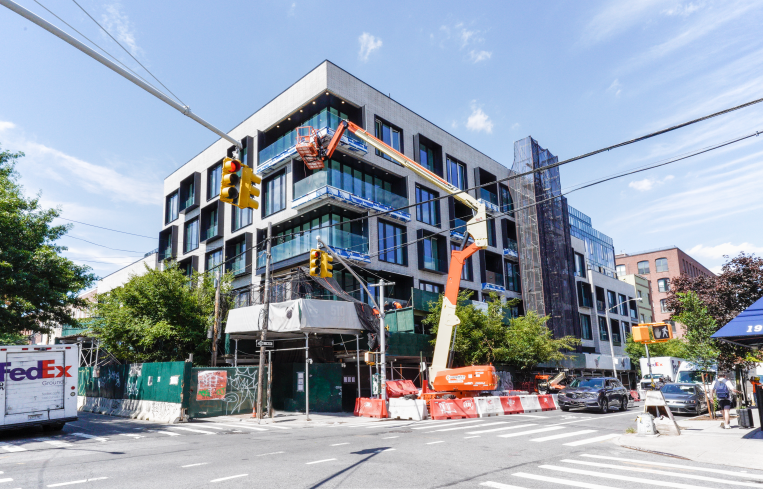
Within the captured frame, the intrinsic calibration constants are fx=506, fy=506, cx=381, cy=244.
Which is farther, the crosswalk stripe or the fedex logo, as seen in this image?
the fedex logo

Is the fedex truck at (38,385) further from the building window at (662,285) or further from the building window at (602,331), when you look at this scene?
the building window at (662,285)

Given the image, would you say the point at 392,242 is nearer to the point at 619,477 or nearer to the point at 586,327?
the point at 619,477

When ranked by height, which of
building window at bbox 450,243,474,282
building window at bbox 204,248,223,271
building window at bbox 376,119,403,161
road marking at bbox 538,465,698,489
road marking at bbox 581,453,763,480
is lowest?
A: road marking at bbox 581,453,763,480

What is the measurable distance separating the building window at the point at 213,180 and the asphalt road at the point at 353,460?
26952 mm

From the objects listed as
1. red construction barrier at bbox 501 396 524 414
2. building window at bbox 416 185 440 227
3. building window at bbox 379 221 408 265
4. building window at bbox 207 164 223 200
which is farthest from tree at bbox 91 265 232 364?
red construction barrier at bbox 501 396 524 414

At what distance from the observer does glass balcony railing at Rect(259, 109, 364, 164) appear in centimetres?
3125

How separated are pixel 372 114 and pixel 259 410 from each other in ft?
69.0

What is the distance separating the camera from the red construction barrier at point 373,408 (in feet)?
71.5

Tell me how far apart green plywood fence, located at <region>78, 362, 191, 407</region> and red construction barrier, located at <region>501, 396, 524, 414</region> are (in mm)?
14135

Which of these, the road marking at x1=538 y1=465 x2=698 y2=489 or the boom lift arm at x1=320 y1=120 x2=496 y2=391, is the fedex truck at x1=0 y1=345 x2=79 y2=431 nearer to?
the boom lift arm at x1=320 y1=120 x2=496 y2=391

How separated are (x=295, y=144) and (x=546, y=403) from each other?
21101mm

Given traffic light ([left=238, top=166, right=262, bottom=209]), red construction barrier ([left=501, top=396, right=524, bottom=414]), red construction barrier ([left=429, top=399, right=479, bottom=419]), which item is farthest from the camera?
red construction barrier ([left=501, top=396, right=524, bottom=414])

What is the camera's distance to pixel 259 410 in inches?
810

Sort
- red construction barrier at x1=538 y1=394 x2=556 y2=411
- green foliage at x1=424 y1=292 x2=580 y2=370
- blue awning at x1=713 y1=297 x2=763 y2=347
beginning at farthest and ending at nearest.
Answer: green foliage at x1=424 y1=292 x2=580 y2=370 < red construction barrier at x1=538 y1=394 x2=556 y2=411 < blue awning at x1=713 y1=297 x2=763 y2=347
